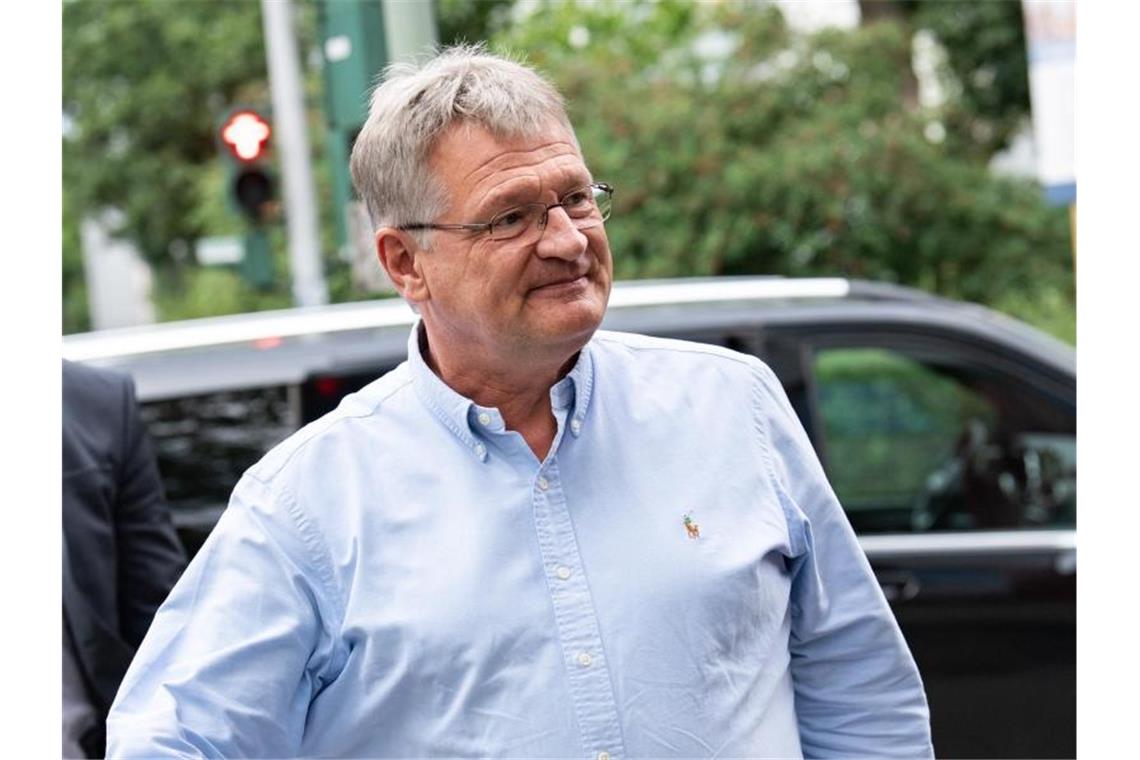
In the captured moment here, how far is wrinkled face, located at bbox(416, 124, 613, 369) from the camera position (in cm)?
232

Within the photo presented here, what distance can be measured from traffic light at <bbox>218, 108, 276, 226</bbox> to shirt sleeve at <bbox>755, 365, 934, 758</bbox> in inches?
330

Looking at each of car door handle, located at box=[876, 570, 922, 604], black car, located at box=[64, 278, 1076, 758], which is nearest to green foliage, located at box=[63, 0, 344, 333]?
black car, located at box=[64, 278, 1076, 758]

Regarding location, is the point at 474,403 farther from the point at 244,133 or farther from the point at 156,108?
the point at 156,108

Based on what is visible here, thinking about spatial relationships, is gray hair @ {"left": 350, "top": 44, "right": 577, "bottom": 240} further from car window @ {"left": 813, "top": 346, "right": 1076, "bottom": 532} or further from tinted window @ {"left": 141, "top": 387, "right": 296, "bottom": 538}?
car window @ {"left": 813, "top": 346, "right": 1076, "bottom": 532}

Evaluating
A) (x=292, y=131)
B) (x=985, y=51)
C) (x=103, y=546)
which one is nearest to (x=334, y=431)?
(x=103, y=546)

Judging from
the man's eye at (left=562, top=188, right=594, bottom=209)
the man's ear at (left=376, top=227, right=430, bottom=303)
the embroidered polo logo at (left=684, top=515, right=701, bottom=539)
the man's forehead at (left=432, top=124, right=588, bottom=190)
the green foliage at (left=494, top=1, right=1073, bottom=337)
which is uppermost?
the green foliage at (left=494, top=1, right=1073, bottom=337)

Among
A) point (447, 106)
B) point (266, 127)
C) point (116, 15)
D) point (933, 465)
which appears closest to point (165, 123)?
point (116, 15)

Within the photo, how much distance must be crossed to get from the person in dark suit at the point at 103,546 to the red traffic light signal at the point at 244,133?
7.39 metres

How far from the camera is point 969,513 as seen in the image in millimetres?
5270

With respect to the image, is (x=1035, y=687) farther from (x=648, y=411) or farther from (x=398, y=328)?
(x=648, y=411)

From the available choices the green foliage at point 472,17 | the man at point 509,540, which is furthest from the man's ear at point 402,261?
the green foliage at point 472,17

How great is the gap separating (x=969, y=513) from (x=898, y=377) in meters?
0.47

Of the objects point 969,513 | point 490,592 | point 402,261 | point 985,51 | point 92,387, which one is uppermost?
point 985,51

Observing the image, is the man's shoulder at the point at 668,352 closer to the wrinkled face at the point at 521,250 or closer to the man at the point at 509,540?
the man at the point at 509,540
